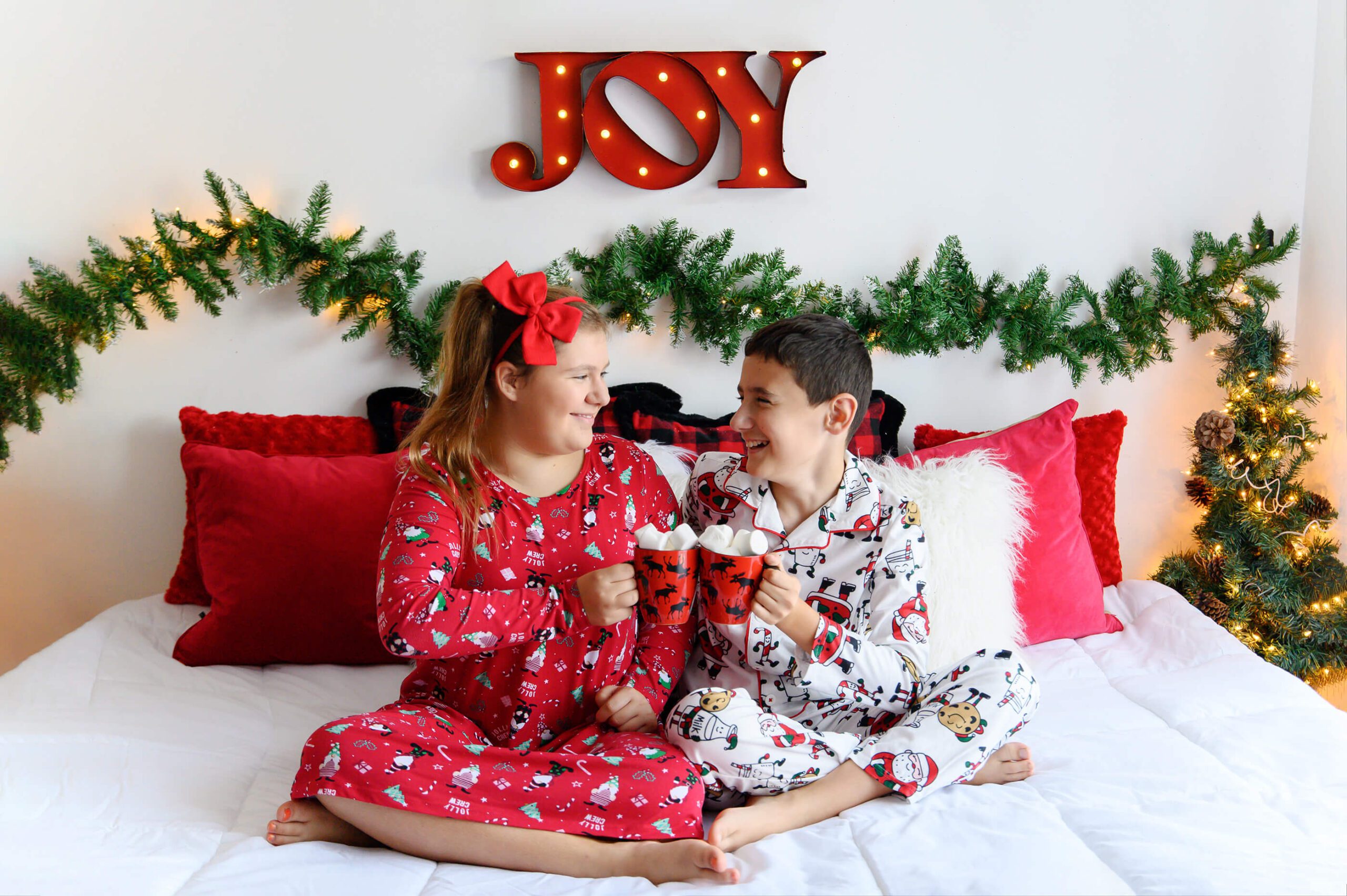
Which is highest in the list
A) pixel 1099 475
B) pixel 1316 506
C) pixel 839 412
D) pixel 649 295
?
pixel 649 295

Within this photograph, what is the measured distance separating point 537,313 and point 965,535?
0.93m

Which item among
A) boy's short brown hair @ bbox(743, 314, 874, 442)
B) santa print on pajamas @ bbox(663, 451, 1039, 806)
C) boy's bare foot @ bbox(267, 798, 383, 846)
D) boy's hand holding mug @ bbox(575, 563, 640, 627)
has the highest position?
boy's short brown hair @ bbox(743, 314, 874, 442)

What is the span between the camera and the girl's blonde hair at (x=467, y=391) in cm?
144

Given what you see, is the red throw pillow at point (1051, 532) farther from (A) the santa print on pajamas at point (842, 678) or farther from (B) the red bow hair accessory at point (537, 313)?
(B) the red bow hair accessory at point (537, 313)

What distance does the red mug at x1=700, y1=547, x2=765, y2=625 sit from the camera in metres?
1.18

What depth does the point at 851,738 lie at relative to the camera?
1.38 meters

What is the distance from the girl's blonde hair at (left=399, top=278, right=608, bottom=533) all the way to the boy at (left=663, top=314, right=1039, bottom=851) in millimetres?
347

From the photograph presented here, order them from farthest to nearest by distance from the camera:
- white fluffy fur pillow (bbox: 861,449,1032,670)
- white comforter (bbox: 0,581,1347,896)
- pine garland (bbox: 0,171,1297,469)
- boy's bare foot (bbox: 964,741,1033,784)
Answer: pine garland (bbox: 0,171,1297,469), white fluffy fur pillow (bbox: 861,449,1032,670), boy's bare foot (bbox: 964,741,1033,784), white comforter (bbox: 0,581,1347,896)

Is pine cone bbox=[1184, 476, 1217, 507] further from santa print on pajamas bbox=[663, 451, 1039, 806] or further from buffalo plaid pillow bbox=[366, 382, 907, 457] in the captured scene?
santa print on pajamas bbox=[663, 451, 1039, 806]

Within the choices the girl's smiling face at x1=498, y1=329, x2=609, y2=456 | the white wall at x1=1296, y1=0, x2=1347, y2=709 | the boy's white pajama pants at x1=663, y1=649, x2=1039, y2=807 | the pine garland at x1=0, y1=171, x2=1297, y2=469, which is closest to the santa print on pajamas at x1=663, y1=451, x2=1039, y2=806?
the boy's white pajama pants at x1=663, y1=649, x2=1039, y2=807

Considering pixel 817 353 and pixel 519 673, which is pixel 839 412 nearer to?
pixel 817 353

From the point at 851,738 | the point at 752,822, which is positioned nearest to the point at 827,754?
the point at 851,738

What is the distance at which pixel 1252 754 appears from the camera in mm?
1410

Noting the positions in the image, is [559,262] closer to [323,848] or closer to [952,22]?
[952,22]
